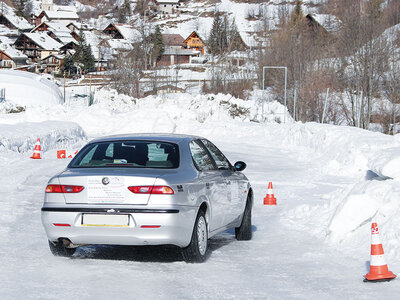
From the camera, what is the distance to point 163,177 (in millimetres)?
7723

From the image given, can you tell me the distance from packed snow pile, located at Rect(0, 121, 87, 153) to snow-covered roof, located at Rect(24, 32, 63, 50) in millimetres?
105600

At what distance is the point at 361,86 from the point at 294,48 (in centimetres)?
1121

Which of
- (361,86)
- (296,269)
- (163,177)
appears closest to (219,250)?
(296,269)

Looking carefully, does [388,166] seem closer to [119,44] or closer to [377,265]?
[377,265]

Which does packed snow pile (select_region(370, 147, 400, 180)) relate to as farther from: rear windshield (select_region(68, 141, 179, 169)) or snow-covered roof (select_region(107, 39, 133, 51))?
snow-covered roof (select_region(107, 39, 133, 51))

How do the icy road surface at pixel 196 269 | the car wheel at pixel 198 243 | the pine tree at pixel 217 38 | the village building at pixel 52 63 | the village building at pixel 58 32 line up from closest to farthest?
the icy road surface at pixel 196 269 < the car wheel at pixel 198 243 < the pine tree at pixel 217 38 < the village building at pixel 52 63 < the village building at pixel 58 32

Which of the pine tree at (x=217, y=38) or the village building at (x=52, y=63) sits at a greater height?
the pine tree at (x=217, y=38)

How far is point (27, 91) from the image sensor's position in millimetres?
75250

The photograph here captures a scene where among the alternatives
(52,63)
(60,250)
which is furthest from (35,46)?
(60,250)

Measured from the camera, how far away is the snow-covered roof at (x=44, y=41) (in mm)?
135625

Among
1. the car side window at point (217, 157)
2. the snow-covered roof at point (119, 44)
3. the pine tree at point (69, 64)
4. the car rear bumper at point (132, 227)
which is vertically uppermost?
the snow-covered roof at point (119, 44)

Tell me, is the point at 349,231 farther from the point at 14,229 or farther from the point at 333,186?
the point at 333,186

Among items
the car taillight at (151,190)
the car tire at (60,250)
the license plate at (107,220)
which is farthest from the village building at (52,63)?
the car taillight at (151,190)

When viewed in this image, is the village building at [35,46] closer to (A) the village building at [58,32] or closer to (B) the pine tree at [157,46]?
(A) the village building at [58,32]
